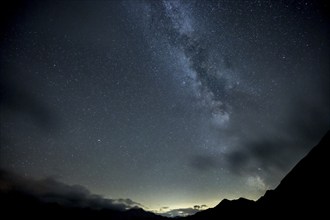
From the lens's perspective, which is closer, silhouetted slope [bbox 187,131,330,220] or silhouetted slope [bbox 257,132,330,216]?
silhouetted slope [bbox 187,131,330,220]

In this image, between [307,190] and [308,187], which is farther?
[308,187]

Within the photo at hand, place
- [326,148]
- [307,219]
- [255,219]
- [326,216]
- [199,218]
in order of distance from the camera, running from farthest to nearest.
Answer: [199,218], [255,219], [326,148], [307,219], [326,216]

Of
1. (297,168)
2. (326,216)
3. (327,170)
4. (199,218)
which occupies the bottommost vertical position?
(326,216)

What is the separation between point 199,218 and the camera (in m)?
163

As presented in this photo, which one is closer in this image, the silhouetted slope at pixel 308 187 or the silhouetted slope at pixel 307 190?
the silhouetted slope at pixel 307 190

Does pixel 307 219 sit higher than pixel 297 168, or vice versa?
pixel 297 168

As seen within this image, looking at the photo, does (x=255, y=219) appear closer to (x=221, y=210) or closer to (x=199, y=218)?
(x=221, y=210)

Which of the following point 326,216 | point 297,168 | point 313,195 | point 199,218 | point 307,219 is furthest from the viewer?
point 199,218

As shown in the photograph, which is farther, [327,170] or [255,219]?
[255,219]

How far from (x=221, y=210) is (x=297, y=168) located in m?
121

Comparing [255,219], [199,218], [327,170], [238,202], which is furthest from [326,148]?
[199,218]

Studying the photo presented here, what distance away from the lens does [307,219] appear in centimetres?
2681

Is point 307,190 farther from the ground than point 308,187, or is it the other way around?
point 308,187

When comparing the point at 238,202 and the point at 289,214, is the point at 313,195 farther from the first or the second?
the point at 238,202
